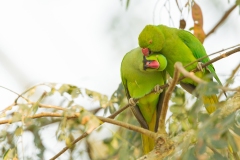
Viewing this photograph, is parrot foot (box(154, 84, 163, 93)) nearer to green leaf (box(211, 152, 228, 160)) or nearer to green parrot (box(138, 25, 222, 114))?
green parrot (box(138, 25, 222, 114))

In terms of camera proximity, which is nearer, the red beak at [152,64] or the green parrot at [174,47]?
the red beak at [152,64]

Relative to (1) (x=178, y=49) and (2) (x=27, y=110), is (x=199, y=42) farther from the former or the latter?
(2) (x=27, y=110)

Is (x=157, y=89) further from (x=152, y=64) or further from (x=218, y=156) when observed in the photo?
(x=218, y=156)

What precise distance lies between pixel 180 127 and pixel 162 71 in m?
0.39

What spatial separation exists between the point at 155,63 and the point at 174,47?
0.28 meters

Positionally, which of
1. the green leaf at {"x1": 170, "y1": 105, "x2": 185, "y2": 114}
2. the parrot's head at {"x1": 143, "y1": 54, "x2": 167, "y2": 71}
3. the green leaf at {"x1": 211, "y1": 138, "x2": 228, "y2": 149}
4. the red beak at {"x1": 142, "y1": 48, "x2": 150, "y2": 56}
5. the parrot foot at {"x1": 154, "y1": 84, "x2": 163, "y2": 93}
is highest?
the green leaf at {"x1": 211, "y1": 138, "x2": 228, "y2": 149}

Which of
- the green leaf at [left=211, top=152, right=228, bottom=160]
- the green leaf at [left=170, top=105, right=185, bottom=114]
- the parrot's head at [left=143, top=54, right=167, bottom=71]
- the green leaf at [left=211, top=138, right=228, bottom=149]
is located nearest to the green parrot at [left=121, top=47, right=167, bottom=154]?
the parrot's head at [left=143, top=54, right=167, bottom=71]

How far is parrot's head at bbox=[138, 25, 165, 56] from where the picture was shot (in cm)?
249

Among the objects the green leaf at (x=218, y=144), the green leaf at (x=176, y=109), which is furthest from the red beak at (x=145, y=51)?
the green leaf at (x=218, y=144)

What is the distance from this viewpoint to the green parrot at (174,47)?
2504mm

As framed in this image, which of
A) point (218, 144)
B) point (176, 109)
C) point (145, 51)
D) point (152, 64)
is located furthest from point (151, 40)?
point (218, 144)

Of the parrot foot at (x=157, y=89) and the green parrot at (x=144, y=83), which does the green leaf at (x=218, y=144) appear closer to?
the green parrot at (x=144, y=83)

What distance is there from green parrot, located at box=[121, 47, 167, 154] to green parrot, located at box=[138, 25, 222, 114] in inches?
2.9

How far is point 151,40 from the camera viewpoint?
2.49 metres
